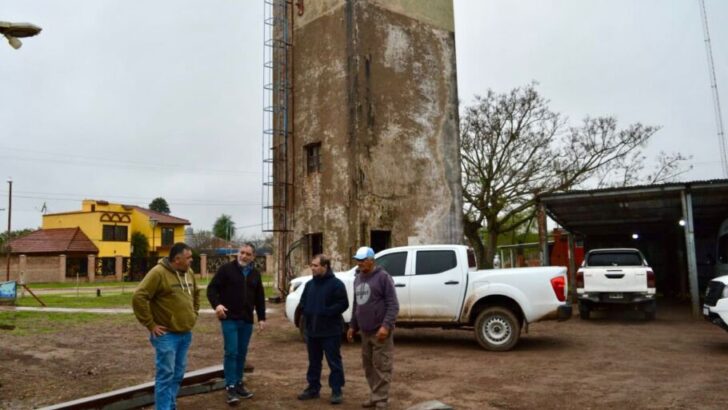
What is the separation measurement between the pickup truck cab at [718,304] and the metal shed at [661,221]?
6.18m

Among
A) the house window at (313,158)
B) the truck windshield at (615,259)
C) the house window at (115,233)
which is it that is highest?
the house window at (313,158)

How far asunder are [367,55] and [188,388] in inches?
602

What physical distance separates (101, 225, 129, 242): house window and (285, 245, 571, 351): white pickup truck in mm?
49079

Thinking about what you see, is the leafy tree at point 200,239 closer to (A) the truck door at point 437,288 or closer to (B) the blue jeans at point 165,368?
(A) the truck door at point 437,288

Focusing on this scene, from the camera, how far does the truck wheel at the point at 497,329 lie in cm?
1061

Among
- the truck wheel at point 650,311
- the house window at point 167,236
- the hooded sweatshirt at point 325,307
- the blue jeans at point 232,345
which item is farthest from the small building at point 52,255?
the hooded sweatshirt at point 325,307

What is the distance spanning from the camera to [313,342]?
7.17 meters

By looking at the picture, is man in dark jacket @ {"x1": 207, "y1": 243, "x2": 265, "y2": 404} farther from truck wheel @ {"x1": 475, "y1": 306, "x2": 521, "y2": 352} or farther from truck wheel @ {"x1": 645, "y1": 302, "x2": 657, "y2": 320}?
truck wheel @ {"x1": 645, "y1": 302, "x2": 657, "y2": 320}

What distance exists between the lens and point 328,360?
712 cm

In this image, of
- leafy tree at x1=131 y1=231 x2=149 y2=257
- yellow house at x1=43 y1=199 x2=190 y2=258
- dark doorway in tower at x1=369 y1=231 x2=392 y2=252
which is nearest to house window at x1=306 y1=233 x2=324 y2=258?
dark doorway in tower at x1=369 y1=231 x2=392 y2=252

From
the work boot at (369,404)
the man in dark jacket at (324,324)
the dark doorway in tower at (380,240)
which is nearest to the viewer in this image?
the work boot at (369,404)

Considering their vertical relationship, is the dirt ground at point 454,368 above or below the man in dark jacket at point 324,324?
below

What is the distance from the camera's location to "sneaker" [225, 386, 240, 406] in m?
6.84

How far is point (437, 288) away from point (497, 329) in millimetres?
1336
